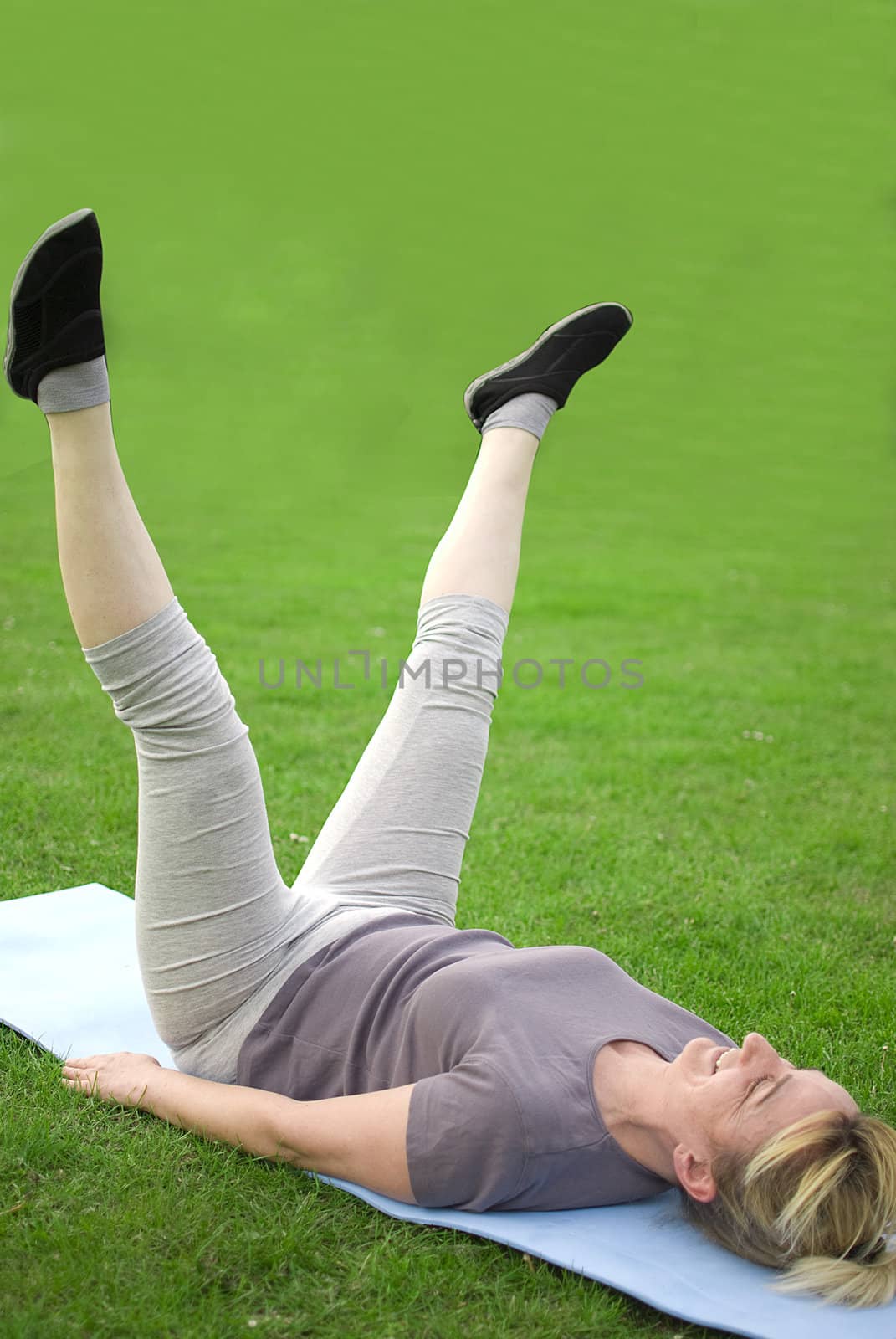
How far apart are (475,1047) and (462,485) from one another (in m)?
9.38

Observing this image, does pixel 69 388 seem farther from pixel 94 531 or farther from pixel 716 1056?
pixel 716 1056

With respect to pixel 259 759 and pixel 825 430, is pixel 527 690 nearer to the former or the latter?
pixel 259 759

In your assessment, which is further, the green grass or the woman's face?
the green grass

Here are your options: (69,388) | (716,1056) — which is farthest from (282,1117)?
(69,388)

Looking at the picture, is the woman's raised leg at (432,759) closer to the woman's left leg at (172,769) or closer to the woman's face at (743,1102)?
the woman's left leg at (172,769)

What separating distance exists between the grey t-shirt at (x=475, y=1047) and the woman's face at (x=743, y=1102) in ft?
0.33

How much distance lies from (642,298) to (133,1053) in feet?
34.2

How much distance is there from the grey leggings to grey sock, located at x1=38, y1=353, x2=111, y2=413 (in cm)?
30

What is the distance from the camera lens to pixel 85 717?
4305 millimetres

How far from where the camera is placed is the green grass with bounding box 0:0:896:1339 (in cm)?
177

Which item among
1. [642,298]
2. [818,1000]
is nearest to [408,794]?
[818,1000]

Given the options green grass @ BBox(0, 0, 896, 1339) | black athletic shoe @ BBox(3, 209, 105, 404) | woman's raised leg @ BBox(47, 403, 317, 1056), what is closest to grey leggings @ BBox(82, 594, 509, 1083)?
woman's raised leg @ BBox(47, 403, 317, 1056)

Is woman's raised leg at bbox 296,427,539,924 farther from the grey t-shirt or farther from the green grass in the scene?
the green grass

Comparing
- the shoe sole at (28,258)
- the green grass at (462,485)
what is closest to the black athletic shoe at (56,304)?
the shoe sole at (28,258)
